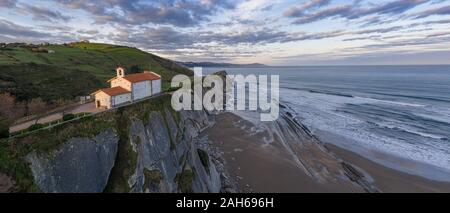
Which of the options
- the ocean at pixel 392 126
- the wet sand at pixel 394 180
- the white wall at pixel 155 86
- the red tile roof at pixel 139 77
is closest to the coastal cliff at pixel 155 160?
the wet sand at pixel 394 180

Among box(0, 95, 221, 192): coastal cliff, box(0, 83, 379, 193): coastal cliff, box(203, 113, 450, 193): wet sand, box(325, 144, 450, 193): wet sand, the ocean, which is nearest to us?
box(0, 95, 221, 192): coastal cliff

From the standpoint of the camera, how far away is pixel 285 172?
28.6 meters

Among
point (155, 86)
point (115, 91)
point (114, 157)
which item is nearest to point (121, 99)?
point (115, 91)

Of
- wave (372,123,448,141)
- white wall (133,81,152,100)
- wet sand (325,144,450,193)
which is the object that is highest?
white wall (133,81,152,100)

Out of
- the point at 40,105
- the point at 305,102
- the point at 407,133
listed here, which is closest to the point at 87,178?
the point at 40,105

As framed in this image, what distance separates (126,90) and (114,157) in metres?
11.2

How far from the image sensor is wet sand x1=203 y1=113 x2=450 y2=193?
85.5ft

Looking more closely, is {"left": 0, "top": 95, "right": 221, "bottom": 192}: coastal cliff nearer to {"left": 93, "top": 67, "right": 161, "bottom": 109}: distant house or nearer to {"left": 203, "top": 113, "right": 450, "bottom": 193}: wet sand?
{"left": 93, "top": 67, "right": 161, "bottom": 109}: distant house

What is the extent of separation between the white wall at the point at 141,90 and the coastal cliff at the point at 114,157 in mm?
3625

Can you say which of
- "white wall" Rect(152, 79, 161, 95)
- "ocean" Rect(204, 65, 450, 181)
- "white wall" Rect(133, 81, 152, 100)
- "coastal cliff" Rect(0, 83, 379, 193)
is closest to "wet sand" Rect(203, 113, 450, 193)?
"coastal cliff" Rect(0, 83, 379, 193)

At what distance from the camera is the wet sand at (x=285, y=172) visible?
26062 millimetres

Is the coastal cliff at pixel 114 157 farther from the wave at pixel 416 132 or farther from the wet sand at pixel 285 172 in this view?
the wave at pixel 416 132

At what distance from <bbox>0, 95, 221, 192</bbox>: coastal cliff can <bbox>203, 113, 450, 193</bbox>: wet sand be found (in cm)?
418

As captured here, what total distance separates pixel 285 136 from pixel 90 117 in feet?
97.2
